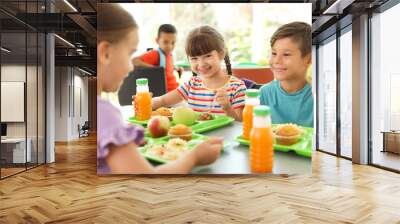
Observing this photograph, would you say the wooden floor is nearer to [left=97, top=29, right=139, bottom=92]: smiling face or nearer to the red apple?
the red apple

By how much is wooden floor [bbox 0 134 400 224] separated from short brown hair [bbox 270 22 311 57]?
175 cm

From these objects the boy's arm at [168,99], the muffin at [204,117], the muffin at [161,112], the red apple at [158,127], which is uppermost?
the boy's arm at [168,99]

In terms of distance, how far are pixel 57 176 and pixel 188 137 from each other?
2306mm

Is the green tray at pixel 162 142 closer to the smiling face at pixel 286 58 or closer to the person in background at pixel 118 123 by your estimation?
the person in background at pixel 118 123

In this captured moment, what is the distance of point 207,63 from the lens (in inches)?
200

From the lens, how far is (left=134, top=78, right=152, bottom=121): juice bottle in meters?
5.10

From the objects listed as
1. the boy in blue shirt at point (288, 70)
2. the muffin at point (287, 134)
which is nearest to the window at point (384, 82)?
the boy in blue shirt at point (288, 70)

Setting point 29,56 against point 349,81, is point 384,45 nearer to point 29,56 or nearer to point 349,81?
point 349,81

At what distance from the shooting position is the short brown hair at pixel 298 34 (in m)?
5.18

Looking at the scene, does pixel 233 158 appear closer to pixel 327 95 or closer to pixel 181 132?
pixel 181 132

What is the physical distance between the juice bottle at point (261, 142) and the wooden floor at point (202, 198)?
0.95 ft

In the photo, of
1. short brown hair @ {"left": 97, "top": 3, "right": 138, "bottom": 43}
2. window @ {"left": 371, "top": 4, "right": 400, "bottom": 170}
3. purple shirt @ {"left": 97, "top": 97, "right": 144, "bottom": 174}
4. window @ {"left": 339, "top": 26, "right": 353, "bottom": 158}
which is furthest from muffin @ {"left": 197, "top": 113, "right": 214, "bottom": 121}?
window @ {"left": 339, "top": 26, "right": 353, "bottom": 158}

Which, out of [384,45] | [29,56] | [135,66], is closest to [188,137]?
[135,66]

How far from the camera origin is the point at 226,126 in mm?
5129
